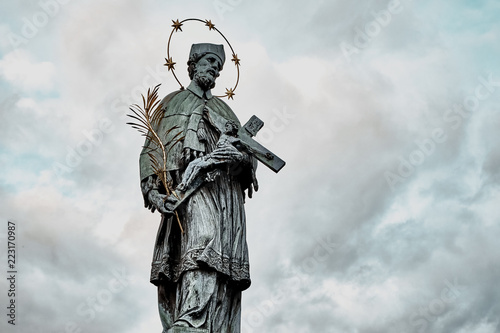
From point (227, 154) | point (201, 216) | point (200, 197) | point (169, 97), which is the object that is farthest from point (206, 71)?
point (201, 216)

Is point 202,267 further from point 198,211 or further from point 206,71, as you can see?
point 206,71

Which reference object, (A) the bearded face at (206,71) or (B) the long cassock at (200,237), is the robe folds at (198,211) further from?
(A) the bearded face at (206,71)

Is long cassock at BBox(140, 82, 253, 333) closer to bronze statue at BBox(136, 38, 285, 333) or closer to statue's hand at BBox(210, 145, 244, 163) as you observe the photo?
bronze statue at BBox(136, 38, 285, 333)

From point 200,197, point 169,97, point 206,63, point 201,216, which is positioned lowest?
point 201,216

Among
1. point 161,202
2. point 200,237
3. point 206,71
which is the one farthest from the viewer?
point 206,71

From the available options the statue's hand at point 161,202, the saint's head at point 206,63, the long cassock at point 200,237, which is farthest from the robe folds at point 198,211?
the saint's head at point 206,63

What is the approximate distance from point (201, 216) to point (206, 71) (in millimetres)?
2595

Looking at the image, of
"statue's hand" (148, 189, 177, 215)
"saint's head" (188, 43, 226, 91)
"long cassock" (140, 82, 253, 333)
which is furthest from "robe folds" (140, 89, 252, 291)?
"saint's head" (188, 43, 226, 91)

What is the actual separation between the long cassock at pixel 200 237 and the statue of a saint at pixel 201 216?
0.01 meters

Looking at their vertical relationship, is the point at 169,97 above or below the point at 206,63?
below

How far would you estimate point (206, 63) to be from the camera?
14.1m

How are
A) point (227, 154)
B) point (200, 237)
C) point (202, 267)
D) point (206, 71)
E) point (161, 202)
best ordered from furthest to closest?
point (206, 71), point (227, 154), point (161, 202), point (200, 237), point (202, 267)

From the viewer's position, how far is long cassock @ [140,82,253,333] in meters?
12.2

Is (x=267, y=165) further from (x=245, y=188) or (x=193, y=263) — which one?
(x=193, y=263)
